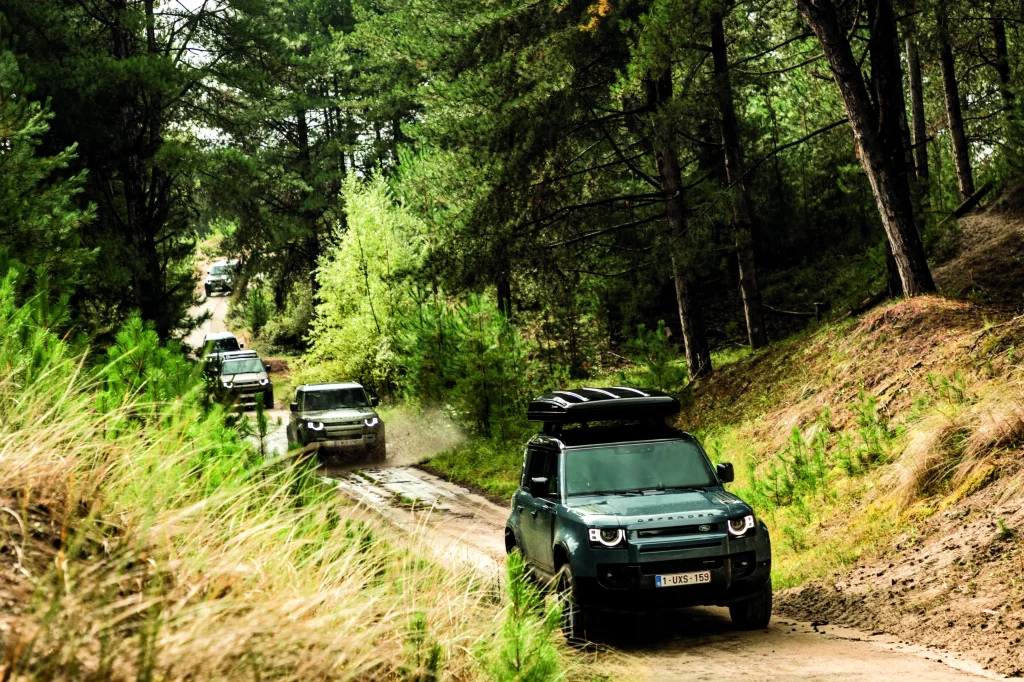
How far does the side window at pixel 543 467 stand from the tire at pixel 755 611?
1993mm

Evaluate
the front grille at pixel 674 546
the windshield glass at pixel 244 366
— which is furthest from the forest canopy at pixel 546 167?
the front grille at pixel 674 546

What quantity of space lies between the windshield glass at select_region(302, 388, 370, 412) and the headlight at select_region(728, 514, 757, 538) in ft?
56.1

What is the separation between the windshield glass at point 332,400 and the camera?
24.6 m

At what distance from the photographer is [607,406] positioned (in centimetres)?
995

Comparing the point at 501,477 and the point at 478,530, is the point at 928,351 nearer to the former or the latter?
the point at 478,530

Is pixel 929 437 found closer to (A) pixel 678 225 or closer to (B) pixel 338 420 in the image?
(A) pixel 678 225

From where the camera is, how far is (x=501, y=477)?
21.0 m

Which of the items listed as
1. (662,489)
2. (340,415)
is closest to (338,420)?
(340,415)

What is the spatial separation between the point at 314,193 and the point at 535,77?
32615 millimetres

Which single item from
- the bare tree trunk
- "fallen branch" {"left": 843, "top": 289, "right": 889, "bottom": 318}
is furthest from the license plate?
"fallen branch" {"left": 843, "top": 289, "right": 889, "bottom": 318}

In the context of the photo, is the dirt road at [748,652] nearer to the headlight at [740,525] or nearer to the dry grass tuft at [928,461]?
the headlight at [740,525]

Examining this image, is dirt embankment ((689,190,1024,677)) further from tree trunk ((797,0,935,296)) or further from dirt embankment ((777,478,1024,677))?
tree trunk ((797,0,935,296))

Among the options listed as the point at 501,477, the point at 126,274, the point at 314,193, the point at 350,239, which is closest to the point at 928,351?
the point at 501,477

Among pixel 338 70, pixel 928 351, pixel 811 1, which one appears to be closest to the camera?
pixel 928 351
